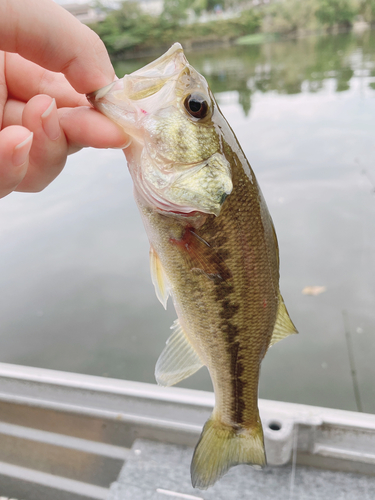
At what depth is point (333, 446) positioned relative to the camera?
5.08 ft

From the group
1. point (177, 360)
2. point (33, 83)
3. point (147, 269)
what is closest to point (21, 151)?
point (33, 83)

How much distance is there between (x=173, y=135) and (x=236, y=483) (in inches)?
60.8

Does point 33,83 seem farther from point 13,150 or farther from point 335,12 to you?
point 335,12

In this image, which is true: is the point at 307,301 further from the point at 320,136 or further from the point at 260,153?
the point at 320,136

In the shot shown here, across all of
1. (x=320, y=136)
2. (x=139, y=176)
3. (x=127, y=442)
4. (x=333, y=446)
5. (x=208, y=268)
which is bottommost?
(x=320, y=136)

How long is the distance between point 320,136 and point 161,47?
34674 mm

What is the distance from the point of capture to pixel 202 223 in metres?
0.97

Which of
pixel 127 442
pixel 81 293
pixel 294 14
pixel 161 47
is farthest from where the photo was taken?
pixel 294 14

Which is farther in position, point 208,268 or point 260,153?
point 260,153

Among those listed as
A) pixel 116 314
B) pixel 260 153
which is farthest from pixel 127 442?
pixel 260 153

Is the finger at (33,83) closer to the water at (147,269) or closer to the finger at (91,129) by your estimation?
the finger at (91,129)

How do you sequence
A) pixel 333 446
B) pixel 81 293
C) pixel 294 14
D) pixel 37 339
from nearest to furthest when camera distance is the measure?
pixel 333 446, pixel 37 339, pixel 81 293, pixel 294 14

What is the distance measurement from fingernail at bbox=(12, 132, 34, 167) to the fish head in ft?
0.76

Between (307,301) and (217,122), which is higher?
(217,122)
